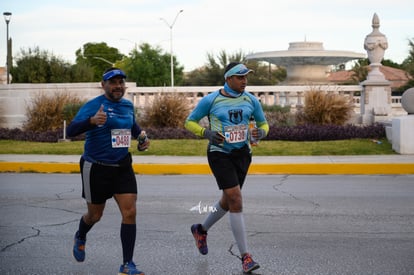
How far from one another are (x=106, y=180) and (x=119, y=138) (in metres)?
0.38

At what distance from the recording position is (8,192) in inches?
440

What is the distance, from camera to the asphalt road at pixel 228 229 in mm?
6160

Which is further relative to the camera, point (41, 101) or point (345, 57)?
point (345, 57)

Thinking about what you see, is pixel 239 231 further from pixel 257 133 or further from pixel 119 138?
pixel 119 138

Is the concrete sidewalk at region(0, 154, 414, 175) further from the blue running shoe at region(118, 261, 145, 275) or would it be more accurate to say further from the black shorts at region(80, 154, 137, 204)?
the blue running shoe at region(118, 261, 145, 275)

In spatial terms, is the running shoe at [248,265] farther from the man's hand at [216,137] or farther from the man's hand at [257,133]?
the man's hand at [257,133]

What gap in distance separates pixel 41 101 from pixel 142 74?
127 feet

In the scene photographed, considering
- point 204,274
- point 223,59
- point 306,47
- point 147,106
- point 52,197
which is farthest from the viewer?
point 223,59

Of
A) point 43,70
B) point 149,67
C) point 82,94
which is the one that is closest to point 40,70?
point 43,70

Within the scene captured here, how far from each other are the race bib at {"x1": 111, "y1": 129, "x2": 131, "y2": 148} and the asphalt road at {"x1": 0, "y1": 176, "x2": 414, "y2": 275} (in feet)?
3.59

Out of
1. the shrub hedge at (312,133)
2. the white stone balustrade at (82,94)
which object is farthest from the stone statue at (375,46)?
the shrub hedge at (312,133)

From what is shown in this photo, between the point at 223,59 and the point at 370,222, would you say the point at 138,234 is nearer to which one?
the point at 370,222

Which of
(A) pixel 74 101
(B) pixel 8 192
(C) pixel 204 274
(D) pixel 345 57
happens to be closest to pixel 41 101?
(A) pixel 74 101

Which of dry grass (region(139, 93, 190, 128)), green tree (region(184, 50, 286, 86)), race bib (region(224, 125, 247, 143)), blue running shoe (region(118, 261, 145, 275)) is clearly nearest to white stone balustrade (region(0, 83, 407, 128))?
dry grass (region(139, 93, 190, 128))
